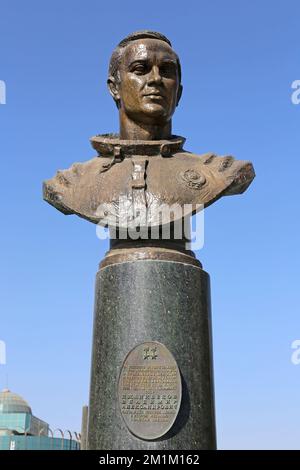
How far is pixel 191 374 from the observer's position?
243 inches

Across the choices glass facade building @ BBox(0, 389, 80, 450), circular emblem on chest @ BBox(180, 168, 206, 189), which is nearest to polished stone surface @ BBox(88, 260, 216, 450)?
circular emblem on chest @ BBox(180, 168, 206, 189)

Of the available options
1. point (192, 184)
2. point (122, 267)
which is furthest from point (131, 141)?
point (122, 267)

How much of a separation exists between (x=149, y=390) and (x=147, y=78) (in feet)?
12.8

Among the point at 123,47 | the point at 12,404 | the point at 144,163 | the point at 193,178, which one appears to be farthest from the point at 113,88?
the point at 12,404

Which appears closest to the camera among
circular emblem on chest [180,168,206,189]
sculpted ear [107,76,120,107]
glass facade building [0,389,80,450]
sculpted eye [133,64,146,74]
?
circular emblem on chest [180,168,206,189]

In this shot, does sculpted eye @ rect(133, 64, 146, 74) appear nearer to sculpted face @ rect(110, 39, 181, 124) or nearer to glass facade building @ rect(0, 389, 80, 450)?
sculpted face @ rect(110, 39, 181, 124)

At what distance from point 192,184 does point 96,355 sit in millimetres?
2358

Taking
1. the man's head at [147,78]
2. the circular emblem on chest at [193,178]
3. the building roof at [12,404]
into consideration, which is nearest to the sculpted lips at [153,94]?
the man's head at [147,78]

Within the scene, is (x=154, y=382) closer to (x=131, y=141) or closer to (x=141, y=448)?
(x=141, y=448)

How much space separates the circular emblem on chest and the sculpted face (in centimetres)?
84

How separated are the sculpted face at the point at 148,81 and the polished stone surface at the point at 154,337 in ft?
7.14

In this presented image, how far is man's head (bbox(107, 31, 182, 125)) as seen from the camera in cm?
755

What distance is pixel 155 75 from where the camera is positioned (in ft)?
24.8

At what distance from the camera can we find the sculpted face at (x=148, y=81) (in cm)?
755
